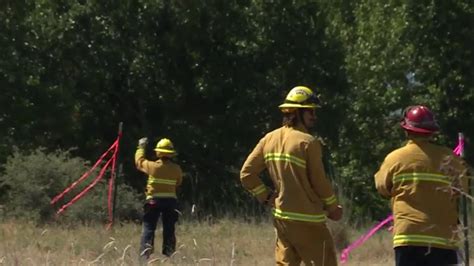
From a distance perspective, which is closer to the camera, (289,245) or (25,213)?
(289,245)

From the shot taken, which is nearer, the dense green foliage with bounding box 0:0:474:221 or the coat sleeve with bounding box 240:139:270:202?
the coat sleeve with bounding box 240:139:270:202

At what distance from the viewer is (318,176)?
7750 millimetres

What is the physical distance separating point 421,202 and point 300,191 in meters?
0.87

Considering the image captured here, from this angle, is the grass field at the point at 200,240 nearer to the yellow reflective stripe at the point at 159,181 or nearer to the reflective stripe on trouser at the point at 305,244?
the yellow reflective stripe at the point at 159,181

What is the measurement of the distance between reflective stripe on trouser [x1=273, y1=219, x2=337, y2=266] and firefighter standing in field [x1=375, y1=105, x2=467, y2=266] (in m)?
0.54

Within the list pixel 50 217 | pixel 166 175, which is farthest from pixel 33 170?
pixel 166 175

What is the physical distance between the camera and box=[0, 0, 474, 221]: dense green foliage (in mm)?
27609

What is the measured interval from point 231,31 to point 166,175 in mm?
15227

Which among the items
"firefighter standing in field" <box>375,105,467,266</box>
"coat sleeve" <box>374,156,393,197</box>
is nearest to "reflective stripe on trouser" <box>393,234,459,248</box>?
"firefighter standing in field" <box>375,105,467,266</box>

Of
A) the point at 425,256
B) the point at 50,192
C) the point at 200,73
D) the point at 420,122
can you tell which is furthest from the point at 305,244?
the point at 200,73

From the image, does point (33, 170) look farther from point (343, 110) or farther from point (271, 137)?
point (271, 137)

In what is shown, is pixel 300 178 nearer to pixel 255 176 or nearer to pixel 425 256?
pixel 255 176

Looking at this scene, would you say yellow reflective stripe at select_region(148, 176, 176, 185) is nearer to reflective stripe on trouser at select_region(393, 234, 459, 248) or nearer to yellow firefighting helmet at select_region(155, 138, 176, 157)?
yellow firefighting helmet at select_region(155, 138, 176, 157)

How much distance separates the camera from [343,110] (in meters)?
30.3
